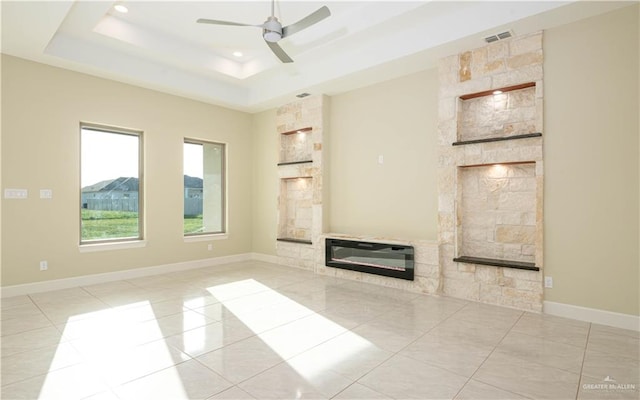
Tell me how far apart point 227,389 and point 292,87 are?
16.2ft

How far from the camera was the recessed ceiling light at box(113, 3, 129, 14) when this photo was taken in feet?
13.8

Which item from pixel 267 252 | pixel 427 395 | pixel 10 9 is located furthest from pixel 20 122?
pixel 427 395

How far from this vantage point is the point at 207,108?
6652 mm

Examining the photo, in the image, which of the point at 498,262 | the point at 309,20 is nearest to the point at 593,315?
the point at 498,262

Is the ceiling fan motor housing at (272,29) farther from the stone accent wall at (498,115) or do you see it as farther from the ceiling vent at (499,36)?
the stone accent wall at (498,115)

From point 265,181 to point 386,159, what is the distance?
9.50ft

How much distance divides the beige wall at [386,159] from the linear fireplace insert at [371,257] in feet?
1.36

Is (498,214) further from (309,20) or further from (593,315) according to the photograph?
(309,20)

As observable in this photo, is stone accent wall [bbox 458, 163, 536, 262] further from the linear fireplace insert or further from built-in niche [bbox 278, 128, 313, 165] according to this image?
built-in niche [bbox 278, 128, 313, 165]

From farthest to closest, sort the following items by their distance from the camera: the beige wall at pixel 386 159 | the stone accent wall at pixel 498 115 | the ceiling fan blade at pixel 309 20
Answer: the beige wall at pixel 386 159 < the stone accent wall at pixel 498 115 < the ceiling fan blade at pixel 309 20

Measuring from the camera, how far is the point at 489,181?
14.6 ft

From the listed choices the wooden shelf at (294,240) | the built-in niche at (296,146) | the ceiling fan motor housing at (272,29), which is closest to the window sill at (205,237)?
the wooden shelf at (294,240)

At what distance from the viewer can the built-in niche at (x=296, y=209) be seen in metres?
6.66

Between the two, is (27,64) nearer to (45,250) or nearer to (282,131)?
(45,250)
